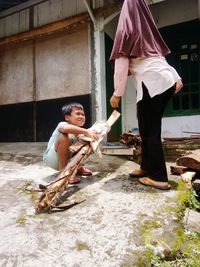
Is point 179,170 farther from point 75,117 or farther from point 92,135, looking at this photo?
point 75,117

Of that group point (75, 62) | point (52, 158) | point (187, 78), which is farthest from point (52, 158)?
point (187, 78)

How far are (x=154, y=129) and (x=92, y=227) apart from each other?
1.22 m

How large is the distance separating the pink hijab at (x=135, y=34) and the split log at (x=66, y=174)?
3.23 feet

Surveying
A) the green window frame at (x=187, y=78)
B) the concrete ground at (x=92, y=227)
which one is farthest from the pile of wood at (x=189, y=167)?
the green window frame at (x=187, y=78)

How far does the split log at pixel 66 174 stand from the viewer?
86.0 inches

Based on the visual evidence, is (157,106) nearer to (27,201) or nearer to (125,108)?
(27,201)

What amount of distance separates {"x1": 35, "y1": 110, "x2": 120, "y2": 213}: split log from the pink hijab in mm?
984

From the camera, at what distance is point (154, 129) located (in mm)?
2686

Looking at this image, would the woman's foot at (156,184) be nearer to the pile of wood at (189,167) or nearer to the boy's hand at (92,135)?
the pile of wood at (189,167)

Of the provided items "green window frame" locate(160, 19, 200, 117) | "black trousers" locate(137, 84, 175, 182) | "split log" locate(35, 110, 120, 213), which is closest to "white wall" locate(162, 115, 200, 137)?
"green window frame" locate(160, 19, 200, 117)

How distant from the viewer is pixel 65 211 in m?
2.18

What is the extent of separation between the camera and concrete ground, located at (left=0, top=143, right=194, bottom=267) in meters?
1.61

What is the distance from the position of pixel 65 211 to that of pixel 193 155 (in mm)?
1773

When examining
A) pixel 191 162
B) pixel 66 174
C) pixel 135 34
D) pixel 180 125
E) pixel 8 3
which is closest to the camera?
pixel 66 174
